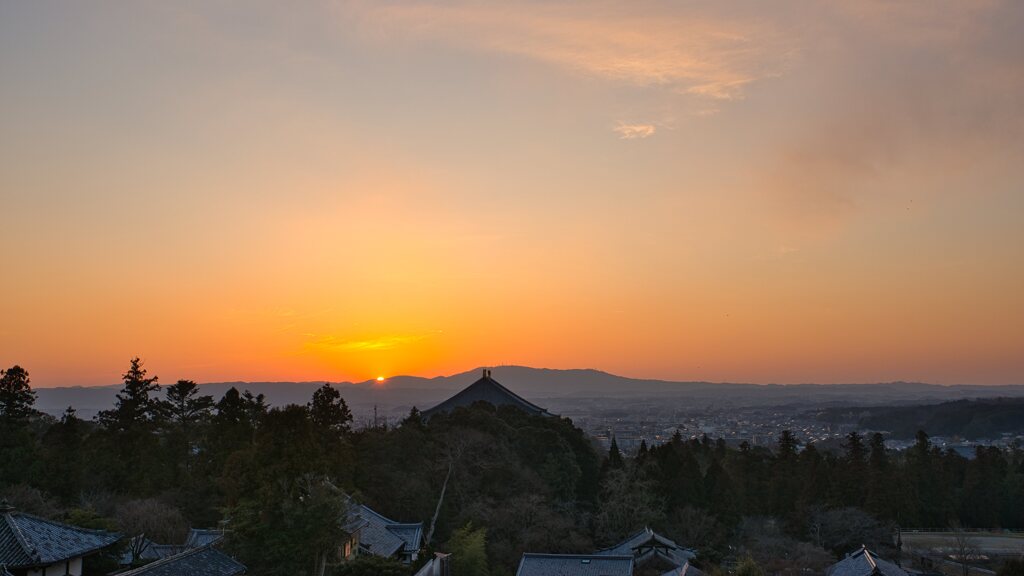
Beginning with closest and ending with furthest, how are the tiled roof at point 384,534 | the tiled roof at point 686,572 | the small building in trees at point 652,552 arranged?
the tiled roof at point 686,572, the tiled roof at point 384,534, the small building in trees at point 652,552

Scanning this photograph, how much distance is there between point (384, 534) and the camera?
88.9 ft

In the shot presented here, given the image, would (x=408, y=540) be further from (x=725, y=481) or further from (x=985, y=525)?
(x=985, y=525)

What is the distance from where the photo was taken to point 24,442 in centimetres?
2605

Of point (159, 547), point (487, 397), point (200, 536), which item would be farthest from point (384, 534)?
point (487, 397)

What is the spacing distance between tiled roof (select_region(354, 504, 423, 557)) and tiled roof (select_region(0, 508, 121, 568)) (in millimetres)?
7996

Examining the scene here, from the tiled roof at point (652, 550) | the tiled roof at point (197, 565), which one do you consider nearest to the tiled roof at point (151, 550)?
the tiled roof at point (197, 565)

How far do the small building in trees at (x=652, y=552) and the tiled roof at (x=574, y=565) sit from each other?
819 millimetres

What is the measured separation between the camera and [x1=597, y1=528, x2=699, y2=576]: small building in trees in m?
28.1

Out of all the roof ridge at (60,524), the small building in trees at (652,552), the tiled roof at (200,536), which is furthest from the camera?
the small building in trees at (652,552)

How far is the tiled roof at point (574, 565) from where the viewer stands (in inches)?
1046

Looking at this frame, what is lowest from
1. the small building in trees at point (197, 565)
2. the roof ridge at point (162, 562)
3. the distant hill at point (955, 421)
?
the distant hill at point (955, 421)

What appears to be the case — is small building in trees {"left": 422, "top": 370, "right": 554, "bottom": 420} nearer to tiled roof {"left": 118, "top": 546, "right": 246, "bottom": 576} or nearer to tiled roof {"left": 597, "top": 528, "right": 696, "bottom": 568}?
tiled roof {"left": 597, "top": 528, "right": 696, "bottom": 568}

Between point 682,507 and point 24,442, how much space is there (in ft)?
86.1

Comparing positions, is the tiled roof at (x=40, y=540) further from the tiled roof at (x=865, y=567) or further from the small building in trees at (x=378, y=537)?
the tiled roof at (x=865, y=567)
